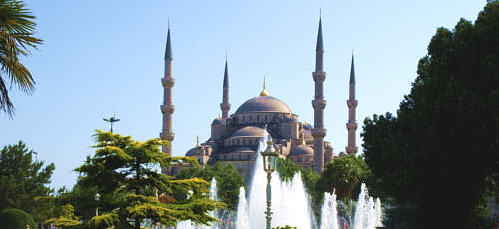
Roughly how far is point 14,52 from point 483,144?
11772 mm

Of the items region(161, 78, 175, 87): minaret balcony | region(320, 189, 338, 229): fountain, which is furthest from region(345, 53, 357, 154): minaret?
region(320, 189, 338, 229): fountain

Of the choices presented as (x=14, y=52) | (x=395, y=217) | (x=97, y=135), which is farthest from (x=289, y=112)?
(x=14, y=52)

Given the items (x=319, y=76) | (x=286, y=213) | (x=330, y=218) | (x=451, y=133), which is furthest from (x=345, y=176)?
(x=451, y=133)

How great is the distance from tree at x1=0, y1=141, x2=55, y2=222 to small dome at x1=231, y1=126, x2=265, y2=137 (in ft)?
138

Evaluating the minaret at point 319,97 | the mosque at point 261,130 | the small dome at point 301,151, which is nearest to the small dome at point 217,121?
the mosque at point 261,130

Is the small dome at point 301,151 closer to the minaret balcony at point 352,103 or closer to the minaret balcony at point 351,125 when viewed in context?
the minaret balcony at point 351,125

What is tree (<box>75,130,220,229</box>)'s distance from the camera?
13.7 meters

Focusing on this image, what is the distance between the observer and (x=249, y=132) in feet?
243

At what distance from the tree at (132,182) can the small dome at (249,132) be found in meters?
58.7

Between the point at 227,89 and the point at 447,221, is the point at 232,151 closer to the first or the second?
the point at 227,89

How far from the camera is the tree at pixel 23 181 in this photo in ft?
96.8

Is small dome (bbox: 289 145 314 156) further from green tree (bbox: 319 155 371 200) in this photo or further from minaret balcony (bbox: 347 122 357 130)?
green tree (bbox: 319 155 371 200)

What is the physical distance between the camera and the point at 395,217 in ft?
63.2

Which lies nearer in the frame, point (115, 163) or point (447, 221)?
point (115, 163)
